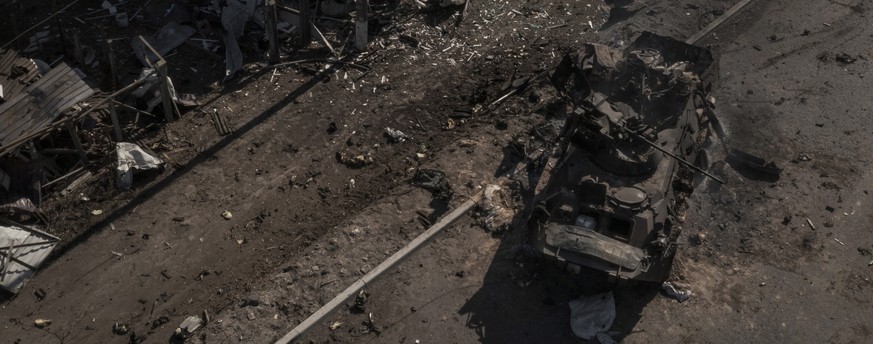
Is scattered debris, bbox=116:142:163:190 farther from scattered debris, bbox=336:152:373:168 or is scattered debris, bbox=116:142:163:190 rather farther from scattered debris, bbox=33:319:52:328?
scattered debris, bbox=336:152:373:168

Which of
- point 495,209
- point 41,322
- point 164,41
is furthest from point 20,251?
point 495,209

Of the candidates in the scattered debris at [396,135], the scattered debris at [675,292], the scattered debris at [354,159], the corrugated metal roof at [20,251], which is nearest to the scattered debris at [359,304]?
the scattered debris at [354,159]

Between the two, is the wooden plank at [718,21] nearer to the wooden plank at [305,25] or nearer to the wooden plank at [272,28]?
the wooden plank at [305,25]

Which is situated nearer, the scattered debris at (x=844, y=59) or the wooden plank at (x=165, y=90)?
the wooden plank at (x=165, y=90)

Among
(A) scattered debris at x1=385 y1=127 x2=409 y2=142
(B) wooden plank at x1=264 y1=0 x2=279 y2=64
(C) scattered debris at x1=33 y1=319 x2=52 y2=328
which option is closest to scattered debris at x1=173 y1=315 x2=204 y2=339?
(C) scattered debris at x1=33 y1=319 x2=52 y2=328

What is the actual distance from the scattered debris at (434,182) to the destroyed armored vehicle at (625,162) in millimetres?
1954

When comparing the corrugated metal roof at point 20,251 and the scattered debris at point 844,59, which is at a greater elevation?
the corrugated metal roof at point 20,251

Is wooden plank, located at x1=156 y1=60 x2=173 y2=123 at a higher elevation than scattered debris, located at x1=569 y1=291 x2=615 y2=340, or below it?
higher

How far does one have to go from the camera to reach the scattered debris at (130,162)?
14.2 metres

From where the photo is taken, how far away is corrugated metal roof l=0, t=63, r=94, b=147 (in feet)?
45.0

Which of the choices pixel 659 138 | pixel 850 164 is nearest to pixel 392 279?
pixel 659 138

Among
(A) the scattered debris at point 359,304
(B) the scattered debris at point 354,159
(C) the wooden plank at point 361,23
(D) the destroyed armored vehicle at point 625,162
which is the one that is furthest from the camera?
(C) the wooden plank at point 361,23

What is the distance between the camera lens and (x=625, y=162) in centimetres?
1289

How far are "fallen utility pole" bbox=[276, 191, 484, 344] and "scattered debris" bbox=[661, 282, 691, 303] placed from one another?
156 inches
